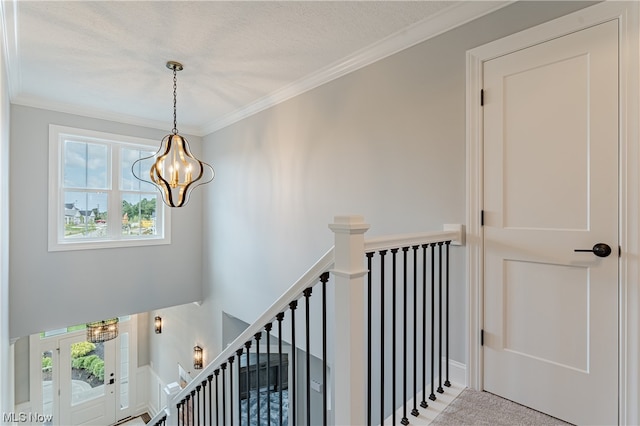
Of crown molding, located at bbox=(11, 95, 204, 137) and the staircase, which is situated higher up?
crown molding, located at bbox=(11, 95, 204, 137)

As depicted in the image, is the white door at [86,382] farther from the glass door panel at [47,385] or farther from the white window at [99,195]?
the white window at [99,195]

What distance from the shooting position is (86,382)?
6219 mm

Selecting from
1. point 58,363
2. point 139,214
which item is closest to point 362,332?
point 139,214

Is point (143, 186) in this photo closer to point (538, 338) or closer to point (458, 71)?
point (458, 71)

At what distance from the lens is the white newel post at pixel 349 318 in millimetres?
1309

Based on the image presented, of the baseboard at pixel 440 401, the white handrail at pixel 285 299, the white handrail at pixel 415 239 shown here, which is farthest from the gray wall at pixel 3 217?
the baseboard at pixel 440 401

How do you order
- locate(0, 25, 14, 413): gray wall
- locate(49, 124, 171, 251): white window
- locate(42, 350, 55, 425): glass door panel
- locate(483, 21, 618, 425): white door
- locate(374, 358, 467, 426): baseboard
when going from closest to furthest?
locate(483, 21, 618, 425): white door
locate(374, 358, 467, 426): baseboard
locate(0, 25, 14, 413): gray wall
locate(49, 124, 171, 251): white window
locate(42, 350, 55, 425): glass door panel

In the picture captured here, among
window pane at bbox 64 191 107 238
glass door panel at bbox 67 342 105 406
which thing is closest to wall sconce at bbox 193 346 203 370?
window pane at bbox 64 191 107 238

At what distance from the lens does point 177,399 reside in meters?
2.78

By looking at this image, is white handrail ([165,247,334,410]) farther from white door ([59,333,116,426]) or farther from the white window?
white door ([59,333,116,426])

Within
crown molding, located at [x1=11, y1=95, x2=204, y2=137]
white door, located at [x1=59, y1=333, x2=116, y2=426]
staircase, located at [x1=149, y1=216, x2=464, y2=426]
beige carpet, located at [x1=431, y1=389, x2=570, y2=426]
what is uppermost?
crown molding, located at [x1=11, y1=95, x2=204, y2=137]

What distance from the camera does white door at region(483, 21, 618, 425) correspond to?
62.7 inches

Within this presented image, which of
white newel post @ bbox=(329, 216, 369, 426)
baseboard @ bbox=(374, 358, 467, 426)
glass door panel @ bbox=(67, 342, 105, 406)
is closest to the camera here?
white newel post @ bbox=(329, 216, 369, 426)

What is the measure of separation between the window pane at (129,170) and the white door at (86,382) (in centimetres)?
359
